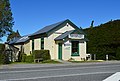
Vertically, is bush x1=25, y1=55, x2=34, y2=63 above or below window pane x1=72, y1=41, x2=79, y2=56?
below

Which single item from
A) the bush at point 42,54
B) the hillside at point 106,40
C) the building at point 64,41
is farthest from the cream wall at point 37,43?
the hillside at point 106,40

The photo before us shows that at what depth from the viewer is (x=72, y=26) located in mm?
37969

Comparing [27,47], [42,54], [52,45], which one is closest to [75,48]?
[52,45]

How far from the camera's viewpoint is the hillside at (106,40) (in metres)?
36.1

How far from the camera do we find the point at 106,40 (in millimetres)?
37031

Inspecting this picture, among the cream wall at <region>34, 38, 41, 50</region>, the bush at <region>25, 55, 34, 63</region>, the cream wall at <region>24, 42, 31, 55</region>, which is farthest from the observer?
the cream wall at <region>24, 42, 31, 55</region>

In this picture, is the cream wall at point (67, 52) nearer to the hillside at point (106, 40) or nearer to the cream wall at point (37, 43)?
the hillside at point (106, 40)

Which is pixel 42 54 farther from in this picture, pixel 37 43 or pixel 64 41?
pixel 37 43

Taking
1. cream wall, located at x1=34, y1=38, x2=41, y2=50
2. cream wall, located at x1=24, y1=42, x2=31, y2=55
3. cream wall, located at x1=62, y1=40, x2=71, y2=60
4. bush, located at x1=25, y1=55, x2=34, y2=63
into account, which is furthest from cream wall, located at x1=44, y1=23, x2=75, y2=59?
cream wall, located at x1=24, y1=42, x2=31, y2=55

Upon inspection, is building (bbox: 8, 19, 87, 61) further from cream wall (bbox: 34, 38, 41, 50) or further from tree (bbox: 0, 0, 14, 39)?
tree (bbox: 0, 0, 14, 39)

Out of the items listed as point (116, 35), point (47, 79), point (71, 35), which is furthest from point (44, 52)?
point (47, 79)

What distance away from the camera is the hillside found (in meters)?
36.1

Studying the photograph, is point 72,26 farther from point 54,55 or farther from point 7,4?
point 7,4

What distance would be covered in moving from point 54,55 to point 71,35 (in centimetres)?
368
